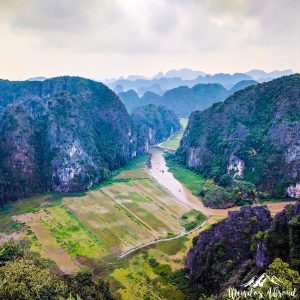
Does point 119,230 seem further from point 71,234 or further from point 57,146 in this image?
point 57,146

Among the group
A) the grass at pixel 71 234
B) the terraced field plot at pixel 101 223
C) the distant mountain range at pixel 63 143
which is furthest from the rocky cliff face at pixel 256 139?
the grass at pixel 71 234

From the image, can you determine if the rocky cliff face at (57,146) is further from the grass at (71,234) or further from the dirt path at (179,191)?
the grass at (71,234)

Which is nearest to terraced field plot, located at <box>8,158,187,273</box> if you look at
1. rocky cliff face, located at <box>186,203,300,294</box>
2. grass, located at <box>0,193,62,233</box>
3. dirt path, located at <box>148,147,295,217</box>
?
grass, located at <box>0,193,62,233</box>

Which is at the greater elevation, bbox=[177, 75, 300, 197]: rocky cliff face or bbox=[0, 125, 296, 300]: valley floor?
bbox=[177, 75, 300, 197]: rocky cliff face

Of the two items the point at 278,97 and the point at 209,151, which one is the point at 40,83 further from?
the point at 278,97

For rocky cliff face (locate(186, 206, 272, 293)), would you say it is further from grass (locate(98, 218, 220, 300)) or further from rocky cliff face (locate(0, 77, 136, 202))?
rocky cliff face (locate(0, 77, 136, 202))

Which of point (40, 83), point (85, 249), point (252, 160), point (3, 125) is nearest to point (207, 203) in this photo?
point (252, 160)
